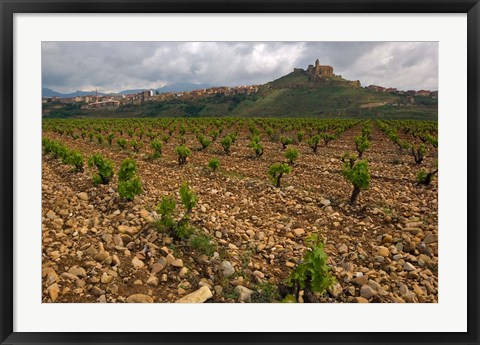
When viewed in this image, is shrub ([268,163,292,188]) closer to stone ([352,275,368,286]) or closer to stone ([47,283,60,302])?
stone ([352,275,368,286])

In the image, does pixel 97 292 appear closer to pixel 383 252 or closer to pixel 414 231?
pixel 383 252

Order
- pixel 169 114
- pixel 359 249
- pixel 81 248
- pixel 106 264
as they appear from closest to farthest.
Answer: pixel 106 264, pixel 81 248, pixel 359 249, pixel 169 114

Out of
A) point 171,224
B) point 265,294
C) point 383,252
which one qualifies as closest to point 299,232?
point 383,252

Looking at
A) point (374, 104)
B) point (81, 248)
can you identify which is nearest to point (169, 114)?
point (374, 104)

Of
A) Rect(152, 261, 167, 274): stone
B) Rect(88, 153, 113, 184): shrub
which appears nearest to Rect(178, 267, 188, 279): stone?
Rect(152, 261, 167, 274): stone
